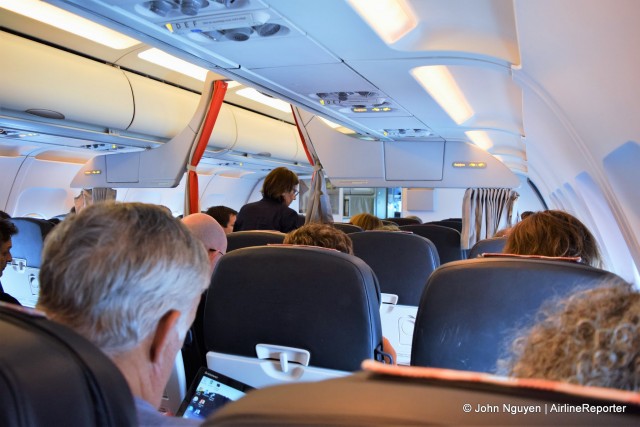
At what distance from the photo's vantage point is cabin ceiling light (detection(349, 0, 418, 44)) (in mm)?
3094

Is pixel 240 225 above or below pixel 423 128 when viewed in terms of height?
below

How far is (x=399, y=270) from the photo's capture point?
443 cm

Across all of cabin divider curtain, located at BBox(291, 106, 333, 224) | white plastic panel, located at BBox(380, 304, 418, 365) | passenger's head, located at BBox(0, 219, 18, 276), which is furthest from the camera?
cabin divider curtain, located at BBox(291, 106, 333, 224)

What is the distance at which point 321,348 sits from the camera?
2.36 metres

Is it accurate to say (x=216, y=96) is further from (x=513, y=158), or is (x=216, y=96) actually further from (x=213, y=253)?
(x=513, y=158)

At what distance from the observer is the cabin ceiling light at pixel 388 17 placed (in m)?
3.09

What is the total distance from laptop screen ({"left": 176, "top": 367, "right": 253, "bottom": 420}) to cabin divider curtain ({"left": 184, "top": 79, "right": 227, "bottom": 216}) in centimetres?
491

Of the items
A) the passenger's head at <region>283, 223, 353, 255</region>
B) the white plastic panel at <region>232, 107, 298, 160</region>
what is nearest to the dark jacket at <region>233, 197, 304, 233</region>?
the passenger's head at <region>283, 223, 353, 255</region>

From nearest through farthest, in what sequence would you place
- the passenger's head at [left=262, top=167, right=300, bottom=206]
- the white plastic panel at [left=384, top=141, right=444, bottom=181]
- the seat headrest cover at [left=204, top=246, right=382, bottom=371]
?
the seat headrest cover at [left=204, top=246, right=382, bottom=371] → the passenger's head at [left=262, top=167, right=300, bottom=206] → the white plastic panel at [left=384, top=141, right=444, bottom=181]

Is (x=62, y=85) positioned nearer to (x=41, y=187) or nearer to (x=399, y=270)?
(x=399, y=270)

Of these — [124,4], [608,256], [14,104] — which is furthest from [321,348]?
[608,256]

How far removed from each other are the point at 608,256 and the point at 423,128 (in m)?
2.59

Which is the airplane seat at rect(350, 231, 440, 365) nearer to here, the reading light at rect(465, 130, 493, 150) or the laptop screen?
the laptop screen

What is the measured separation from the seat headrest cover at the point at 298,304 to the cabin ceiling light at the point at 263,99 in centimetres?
677
